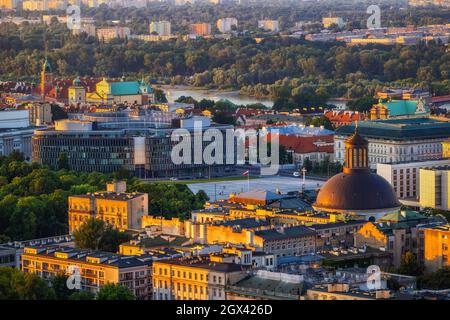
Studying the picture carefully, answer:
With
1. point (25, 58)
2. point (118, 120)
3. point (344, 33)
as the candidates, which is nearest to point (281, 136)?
point (118, 120)

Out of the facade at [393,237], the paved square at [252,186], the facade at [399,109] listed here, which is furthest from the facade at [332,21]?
the facade at [393,237]

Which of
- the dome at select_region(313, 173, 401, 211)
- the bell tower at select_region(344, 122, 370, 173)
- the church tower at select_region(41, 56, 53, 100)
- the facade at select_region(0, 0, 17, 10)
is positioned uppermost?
the bell tower at select_region(344, 122, 370, 173)

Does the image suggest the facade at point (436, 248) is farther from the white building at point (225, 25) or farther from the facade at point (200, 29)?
the white building at point (225, 25)

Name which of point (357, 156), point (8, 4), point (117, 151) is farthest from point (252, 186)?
point (8, 4)

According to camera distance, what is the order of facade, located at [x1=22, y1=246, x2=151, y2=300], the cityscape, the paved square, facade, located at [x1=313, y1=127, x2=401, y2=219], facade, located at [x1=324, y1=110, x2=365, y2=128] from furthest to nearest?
facade, located at [x1=324, y1=110, x2=365, y2=128]
the paved square
facade, located at [x1=313, y1=127, x2=401, y2=219]
facade, located at [x1=22, y1=246, x2=151, y2=300]
the cityscape

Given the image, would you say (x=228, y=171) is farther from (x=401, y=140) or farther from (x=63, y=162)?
(x=401, y=140)

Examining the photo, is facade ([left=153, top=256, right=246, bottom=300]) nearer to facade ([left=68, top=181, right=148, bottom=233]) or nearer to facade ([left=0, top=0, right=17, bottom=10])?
facade ([left=68, top=181, right=148, bottom=233])

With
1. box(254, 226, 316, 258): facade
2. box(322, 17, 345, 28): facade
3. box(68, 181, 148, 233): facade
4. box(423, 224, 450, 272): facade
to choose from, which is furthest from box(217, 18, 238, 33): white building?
box(423, 224, 450, 272): facade

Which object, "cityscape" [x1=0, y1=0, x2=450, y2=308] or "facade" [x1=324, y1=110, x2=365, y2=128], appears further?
"facade" [x1=324, y1=110, x2=365, y2=128]
